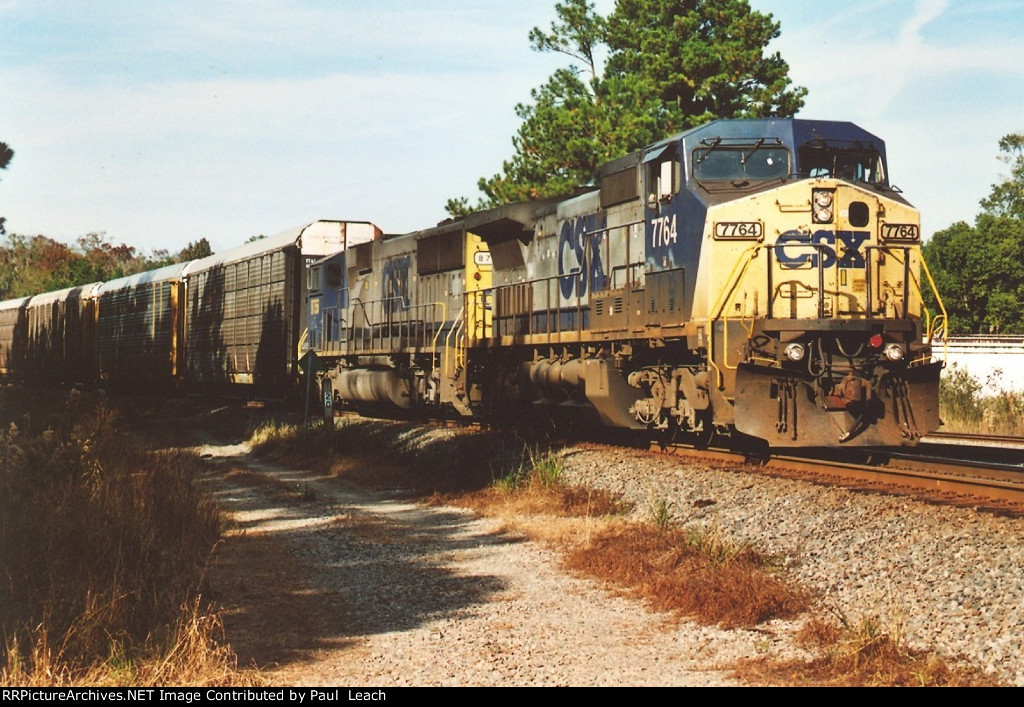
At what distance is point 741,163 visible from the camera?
43.0 ft

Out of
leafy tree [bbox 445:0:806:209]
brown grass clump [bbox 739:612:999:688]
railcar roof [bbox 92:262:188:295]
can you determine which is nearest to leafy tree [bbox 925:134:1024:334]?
leafy tree [bbox 445:0:806:209]

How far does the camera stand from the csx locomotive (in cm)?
1223

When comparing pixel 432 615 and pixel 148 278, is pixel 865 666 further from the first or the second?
pixel 148 278

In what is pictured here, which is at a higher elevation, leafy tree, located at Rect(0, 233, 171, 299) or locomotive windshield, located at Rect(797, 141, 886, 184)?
leafy tree, located at Rect(0, 233, 171, 299)

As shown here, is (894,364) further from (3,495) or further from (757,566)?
(3,495)

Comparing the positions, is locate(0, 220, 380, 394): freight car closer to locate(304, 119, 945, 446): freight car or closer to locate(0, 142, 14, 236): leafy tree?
locate(304, 119, 945, 446): freight car

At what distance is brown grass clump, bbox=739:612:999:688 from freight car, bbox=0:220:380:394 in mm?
21024

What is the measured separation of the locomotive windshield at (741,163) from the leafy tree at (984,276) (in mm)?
51793

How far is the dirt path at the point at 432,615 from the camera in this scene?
21.7ft

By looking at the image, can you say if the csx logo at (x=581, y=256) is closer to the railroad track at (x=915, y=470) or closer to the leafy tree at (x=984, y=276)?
the railroad track at (x=915, y=470)

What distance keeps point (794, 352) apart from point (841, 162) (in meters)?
2.60

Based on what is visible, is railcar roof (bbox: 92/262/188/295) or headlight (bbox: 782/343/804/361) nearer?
headlight (bbox: 782/343/804/361)
